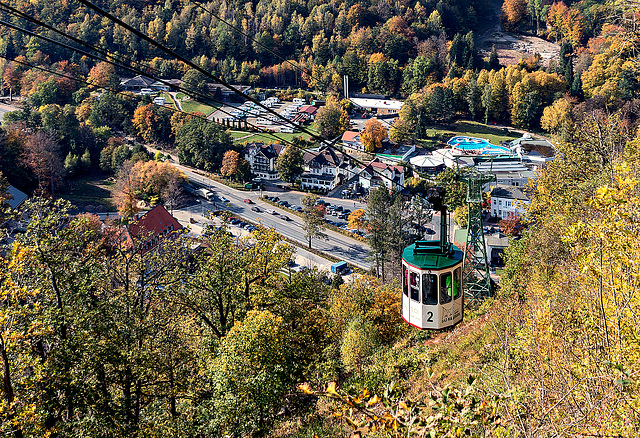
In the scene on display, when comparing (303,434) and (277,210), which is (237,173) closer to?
(277,210)

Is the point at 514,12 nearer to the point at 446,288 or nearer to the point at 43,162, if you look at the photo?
the point at 43,162

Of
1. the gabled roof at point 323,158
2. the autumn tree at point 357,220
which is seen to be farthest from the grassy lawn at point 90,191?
the autumn tree at point 357,220

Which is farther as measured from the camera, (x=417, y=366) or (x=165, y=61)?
(x=165, y=61)

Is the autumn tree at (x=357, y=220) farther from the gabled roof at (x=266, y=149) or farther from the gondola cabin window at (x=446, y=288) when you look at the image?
the gondola cabin window at (x=446, y=288)

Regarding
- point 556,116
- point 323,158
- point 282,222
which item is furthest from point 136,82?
point 556,116

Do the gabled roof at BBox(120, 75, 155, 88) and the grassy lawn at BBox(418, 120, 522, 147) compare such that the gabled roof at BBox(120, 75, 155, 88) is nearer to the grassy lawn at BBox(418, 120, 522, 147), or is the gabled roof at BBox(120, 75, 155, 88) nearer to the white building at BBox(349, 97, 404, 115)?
the white building at BBox(349, 97, 404, 115)

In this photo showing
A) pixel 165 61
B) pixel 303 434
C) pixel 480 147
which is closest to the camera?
pixel 303 434

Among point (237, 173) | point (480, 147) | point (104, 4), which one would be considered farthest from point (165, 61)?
point (480, 147)
